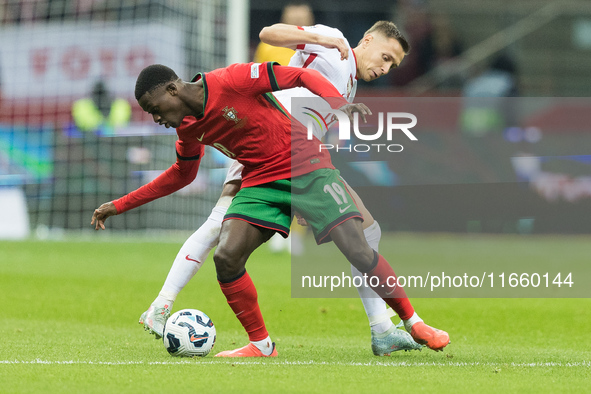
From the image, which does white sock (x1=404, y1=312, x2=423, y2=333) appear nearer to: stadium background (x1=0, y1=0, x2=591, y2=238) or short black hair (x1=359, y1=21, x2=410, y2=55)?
short black hair (x1=359, y1=21, x2=410, y2=55)

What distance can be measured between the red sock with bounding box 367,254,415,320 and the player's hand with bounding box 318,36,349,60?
1179 mm

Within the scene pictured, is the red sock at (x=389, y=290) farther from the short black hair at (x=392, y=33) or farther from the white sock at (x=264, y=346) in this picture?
the short black hair at (x=392, y=33)

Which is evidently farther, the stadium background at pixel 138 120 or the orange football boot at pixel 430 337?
the stadium background at pixel 138 120

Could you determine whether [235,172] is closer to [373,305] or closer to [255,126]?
[255,126]

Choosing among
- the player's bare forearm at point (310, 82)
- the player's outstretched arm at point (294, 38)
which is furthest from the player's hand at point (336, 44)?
the player's bare forearm at point (310, 82)

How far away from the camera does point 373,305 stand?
5.27m

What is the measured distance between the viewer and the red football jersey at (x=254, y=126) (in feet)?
15.8

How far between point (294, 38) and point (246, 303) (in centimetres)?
156

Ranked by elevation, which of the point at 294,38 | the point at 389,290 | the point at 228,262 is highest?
the point at 294,38

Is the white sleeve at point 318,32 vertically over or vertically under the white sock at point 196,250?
over

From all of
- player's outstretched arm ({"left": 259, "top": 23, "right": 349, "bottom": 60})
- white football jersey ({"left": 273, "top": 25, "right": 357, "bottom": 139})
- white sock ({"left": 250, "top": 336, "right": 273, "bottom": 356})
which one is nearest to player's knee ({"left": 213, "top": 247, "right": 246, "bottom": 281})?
white sock ({"left": 250, "top": 336, "right": 273, "bottom": 356})

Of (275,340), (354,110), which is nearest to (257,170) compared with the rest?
(354,110)

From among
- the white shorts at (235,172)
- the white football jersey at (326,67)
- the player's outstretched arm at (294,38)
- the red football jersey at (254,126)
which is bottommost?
the white shorts at (235,172)

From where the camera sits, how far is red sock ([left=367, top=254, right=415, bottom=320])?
492 centimetres
